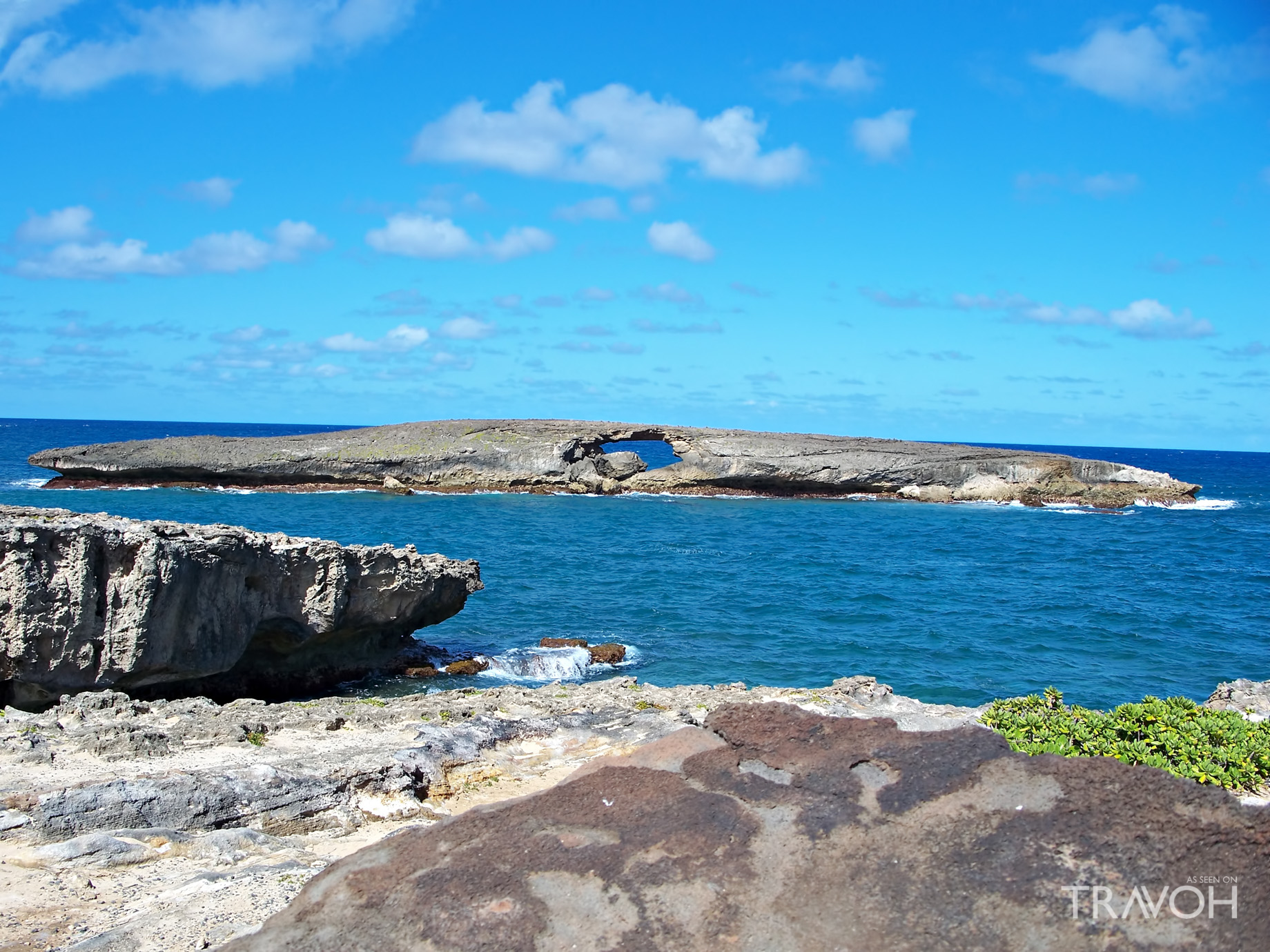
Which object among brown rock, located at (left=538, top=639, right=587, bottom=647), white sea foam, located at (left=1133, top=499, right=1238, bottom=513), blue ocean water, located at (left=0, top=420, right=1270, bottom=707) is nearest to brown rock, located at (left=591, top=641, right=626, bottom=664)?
blue ocean water, located at (left=0, top=420, right=1270, bottom=707)

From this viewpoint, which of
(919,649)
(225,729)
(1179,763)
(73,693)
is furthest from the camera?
(919,649)

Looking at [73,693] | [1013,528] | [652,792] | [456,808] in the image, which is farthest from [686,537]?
[652,792]

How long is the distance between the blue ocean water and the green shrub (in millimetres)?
8074

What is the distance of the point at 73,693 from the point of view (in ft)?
40.5

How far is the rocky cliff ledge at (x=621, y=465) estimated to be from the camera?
54781 mm

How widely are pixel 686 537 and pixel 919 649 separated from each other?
62.1 ft

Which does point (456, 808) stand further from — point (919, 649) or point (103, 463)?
point (103, 463)

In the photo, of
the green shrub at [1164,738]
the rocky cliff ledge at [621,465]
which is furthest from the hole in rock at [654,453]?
the green shrub at [1164,738]

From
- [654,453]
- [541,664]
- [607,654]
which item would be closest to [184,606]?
[541,664]

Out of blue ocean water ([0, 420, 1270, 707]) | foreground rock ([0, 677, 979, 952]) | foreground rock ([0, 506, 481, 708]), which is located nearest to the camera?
foreground rock ([0, 677, 979, 952])

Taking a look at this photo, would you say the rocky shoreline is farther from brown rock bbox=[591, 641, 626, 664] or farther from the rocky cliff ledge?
the rocky cliff ledge

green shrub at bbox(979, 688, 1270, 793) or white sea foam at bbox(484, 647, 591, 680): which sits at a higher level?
green shrub at bbox(979, 688, 1270, 793)

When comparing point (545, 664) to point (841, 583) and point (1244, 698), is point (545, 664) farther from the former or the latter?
point (841, 583)

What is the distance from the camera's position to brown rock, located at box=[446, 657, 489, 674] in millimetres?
17266
